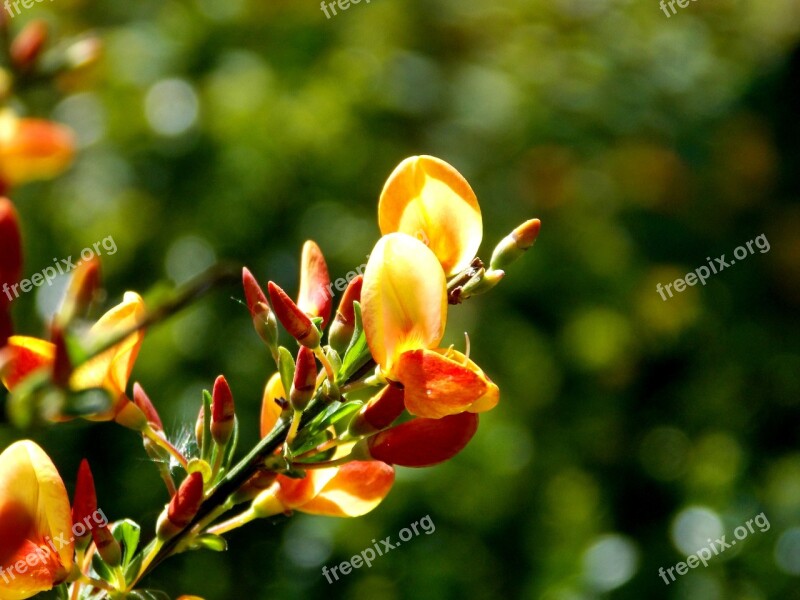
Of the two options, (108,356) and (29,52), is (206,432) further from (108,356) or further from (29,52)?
(29,52)

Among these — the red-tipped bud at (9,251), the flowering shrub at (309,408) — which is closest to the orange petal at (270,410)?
the flowering shrub at (309,408)

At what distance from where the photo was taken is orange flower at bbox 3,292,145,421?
0.63 meters

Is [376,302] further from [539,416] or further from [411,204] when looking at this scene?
[539,416]

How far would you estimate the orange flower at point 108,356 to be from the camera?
630 millimetres

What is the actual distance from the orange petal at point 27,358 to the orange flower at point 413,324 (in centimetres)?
20

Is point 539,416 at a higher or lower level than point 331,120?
lower

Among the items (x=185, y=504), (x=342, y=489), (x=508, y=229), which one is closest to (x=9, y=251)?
(x=185, y=504)

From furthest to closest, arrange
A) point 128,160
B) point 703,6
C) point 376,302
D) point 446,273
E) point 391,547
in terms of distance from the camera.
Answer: point 703,6 < point 128,160 < point 391,547 < point 446,273 < point 376,302

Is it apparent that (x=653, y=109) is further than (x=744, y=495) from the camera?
Yes

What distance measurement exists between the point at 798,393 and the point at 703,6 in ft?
4.00

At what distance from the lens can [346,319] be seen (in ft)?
2.43

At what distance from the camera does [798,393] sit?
253 cm

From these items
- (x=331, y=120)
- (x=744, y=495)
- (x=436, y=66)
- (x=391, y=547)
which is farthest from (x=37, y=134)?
(x=436, y=66)

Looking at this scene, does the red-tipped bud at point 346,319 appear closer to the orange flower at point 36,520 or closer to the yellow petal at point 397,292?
the yellow petal at point 397,292
